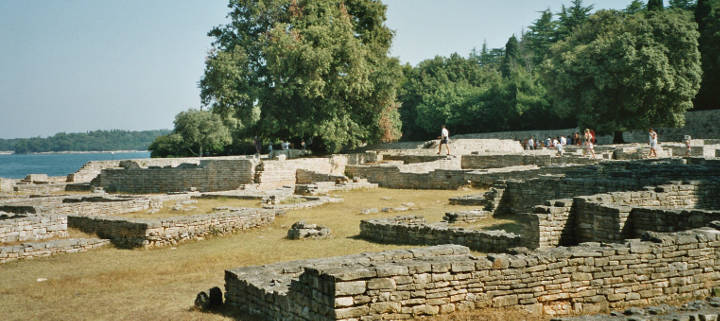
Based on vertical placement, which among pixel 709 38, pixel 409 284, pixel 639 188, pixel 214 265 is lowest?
pixel 214 265

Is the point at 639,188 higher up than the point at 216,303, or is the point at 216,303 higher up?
the point at 639,188

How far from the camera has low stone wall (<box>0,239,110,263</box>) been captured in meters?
11.9

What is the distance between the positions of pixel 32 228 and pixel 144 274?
546 centimetres

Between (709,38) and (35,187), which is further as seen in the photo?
(709,38)

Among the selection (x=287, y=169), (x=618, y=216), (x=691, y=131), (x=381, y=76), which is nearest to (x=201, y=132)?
(x=381, y=76)

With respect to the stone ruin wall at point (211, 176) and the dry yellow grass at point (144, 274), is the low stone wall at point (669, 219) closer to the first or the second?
the dry yellow grass at point (144, 274)

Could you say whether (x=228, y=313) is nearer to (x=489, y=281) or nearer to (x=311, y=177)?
(x=489, y=281)

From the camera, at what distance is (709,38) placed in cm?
4816

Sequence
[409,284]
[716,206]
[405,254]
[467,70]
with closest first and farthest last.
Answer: [409,284] → [405,254] → [716,206] → [467,70]

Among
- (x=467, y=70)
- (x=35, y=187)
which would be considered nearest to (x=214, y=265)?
(x=35, y=187)

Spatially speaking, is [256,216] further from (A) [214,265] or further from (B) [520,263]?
(B) [520,263]

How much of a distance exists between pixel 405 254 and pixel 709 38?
170ft

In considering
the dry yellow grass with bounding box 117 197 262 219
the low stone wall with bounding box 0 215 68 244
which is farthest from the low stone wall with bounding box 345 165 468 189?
the low stone wall with bounding box 0 215 68 244

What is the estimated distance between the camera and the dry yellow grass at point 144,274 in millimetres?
8070
